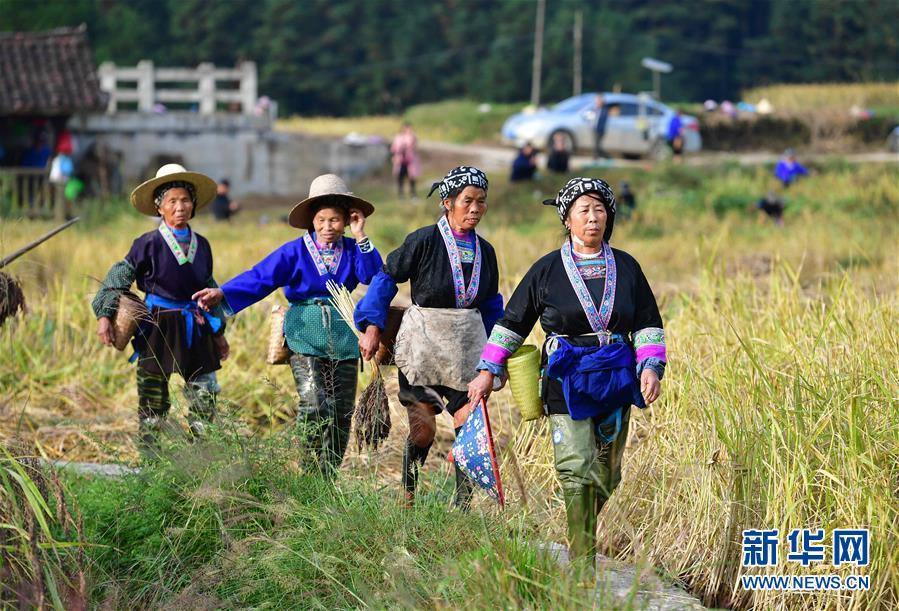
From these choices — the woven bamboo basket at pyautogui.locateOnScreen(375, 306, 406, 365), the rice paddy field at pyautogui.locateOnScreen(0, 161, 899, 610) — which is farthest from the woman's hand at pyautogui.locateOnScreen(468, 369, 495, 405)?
the woven bamboo basket at pyautogui.locateOnScreen(375, 306, 406, 365)

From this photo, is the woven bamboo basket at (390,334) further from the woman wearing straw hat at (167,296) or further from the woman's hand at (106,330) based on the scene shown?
the woman's hand at (106,330)

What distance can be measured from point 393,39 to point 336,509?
3653cm

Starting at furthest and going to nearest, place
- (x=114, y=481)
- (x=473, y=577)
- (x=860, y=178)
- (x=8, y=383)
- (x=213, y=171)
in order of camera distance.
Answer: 1. (x=213, y=171)
2. (x=860, y=178)
3. (x=8, y=383)
4. (x=114, y=481)
5. (x=473, y=577)

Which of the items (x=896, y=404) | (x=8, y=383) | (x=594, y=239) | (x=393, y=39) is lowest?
(x=8, y=383)

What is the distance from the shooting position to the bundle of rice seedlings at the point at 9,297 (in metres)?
5.55

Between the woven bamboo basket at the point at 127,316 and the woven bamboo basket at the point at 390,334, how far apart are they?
1099mm

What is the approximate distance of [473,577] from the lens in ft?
12.9

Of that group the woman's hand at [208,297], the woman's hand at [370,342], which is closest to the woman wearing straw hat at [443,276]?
the woman's hand at [370,342]

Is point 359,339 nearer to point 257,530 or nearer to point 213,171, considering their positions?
point 257,530

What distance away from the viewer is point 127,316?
575 centimetres

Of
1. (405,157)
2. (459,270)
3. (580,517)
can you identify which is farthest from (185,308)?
(405,157)

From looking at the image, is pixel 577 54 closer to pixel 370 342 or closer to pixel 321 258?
pixel 321 258

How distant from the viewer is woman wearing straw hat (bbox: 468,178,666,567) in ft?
14.9

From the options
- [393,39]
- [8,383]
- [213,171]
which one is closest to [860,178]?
[213,171]
